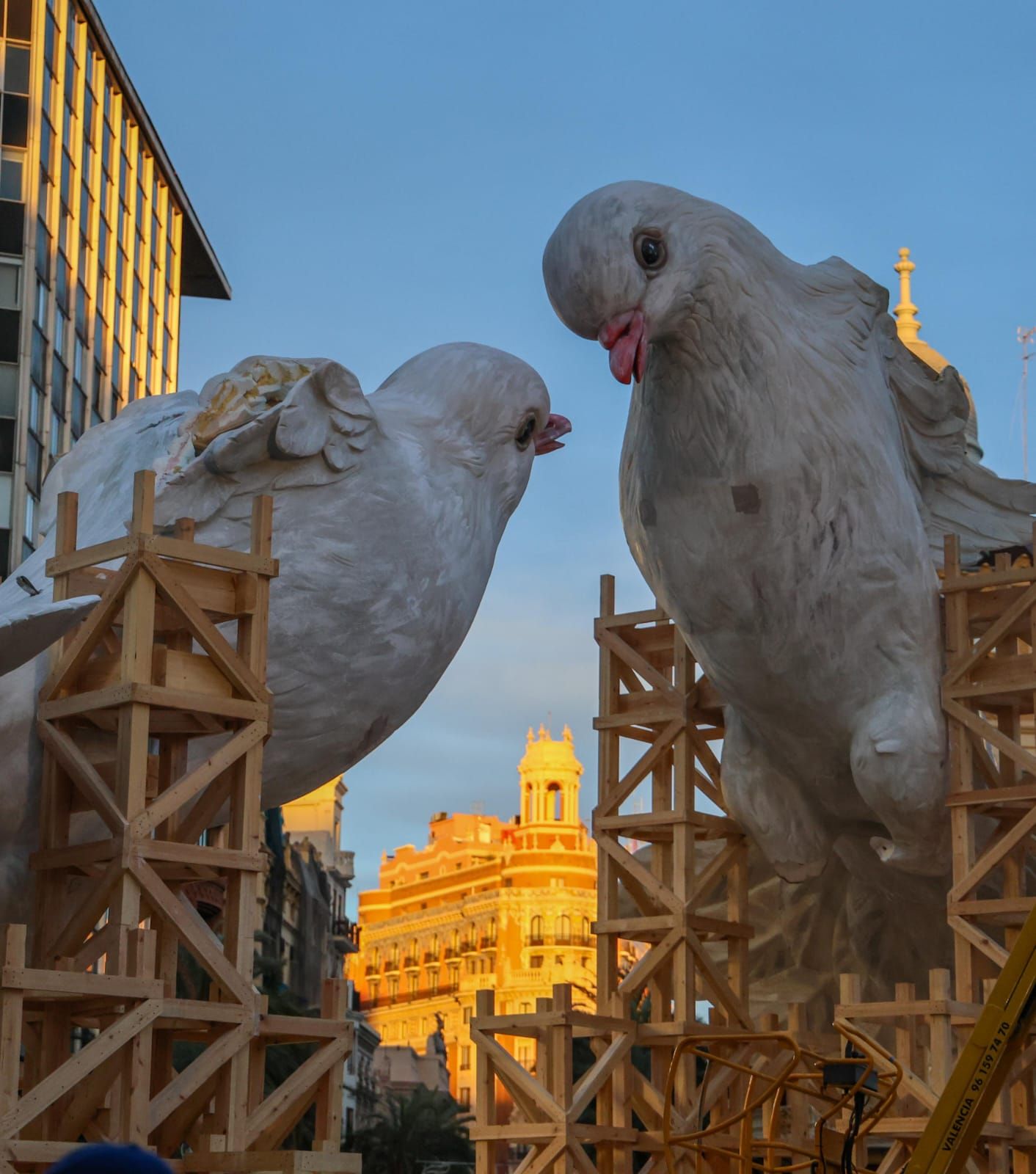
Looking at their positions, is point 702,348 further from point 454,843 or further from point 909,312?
point 454,843

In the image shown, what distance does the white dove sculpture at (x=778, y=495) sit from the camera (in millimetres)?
11812

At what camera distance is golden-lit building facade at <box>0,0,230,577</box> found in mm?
32875

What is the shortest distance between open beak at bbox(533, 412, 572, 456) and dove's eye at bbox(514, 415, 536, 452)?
0.51 feet

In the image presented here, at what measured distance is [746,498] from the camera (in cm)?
1210

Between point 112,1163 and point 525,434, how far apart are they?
8.11m

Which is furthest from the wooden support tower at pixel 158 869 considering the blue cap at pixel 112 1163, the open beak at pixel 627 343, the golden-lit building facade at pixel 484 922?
the golden-lit building facade at pixel 484 922

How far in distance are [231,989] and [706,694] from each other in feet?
20.7

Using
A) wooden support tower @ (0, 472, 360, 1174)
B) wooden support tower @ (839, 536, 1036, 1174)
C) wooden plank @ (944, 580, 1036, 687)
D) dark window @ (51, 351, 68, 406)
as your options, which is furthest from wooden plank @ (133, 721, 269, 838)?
dark window @ (51, 351, 68, 406)

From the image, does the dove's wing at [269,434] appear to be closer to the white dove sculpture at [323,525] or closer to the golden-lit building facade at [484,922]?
the white dove sculpture at [323,525]

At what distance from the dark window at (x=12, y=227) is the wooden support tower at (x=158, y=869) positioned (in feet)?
82.8

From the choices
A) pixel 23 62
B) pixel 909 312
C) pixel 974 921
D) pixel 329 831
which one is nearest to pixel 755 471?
pixel 974 921

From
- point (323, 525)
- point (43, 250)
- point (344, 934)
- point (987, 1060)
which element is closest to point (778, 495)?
point (323, 525)

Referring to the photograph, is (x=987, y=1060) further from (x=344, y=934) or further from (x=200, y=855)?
(x=344, y=934)

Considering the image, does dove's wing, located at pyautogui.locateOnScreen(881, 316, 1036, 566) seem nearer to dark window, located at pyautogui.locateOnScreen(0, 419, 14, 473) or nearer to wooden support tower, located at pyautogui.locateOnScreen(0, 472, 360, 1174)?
wooden support tower, located at pyautogui.locateOnScreen(0, 472, 360, 1174)
